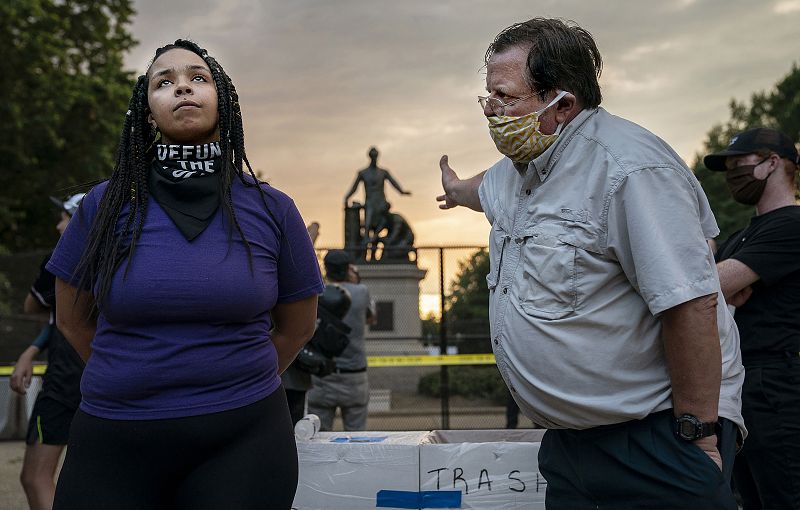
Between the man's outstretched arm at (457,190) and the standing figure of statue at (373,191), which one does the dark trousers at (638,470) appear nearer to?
the man's outstretched arm at (457,190)

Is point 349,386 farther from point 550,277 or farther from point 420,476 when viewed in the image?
point 550,277

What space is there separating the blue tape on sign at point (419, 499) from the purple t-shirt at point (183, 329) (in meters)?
1.30

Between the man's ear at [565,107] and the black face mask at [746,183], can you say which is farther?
the black face mask at [746,183]

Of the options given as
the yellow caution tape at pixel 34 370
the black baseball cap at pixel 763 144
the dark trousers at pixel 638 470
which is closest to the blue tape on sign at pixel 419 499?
the dark trousers at pixel 638 470

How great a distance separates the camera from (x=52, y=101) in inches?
771

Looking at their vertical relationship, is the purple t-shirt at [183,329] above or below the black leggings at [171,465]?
above

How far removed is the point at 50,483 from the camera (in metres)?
4.30

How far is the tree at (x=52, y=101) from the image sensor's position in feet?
63.0

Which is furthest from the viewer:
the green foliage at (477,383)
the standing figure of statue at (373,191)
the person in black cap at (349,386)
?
the standing figure of statue at (373,191)

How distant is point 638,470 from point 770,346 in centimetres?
141

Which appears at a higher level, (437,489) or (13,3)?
(13,3)

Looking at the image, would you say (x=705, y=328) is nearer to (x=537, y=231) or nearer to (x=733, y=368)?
(x=733, y=368)

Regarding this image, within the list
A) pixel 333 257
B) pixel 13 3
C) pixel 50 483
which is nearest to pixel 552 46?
pixel 50 483

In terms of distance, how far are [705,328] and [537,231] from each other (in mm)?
458
